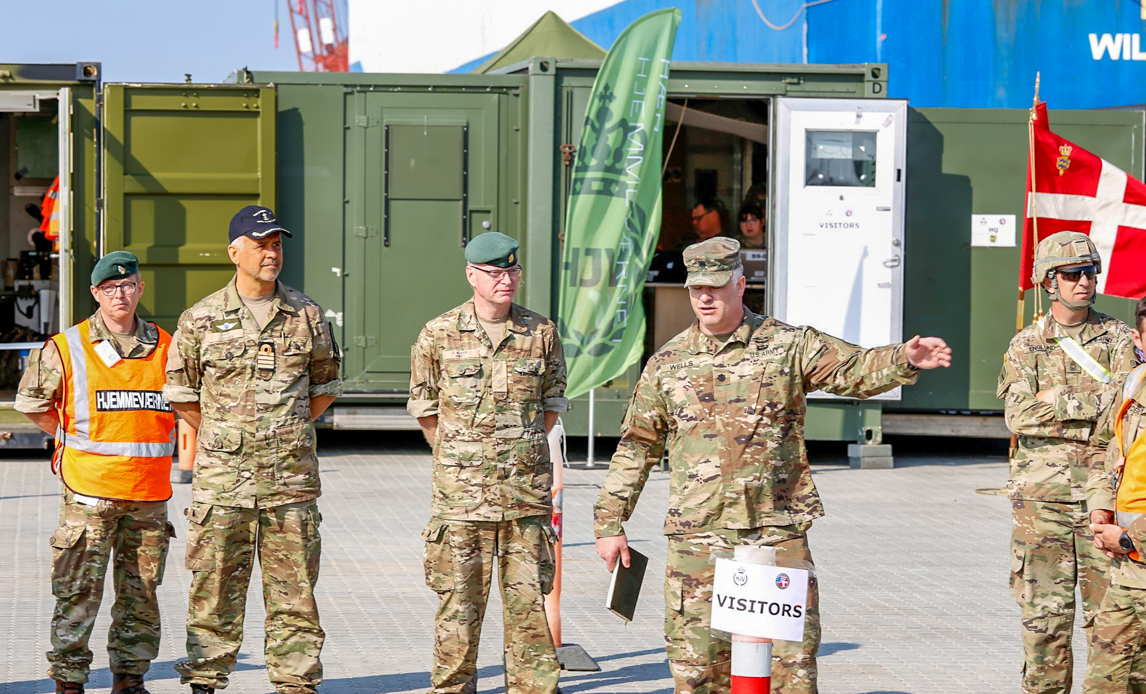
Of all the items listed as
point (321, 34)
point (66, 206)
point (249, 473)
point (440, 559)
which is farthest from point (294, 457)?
point (321, 34)

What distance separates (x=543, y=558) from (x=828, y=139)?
7.41 m

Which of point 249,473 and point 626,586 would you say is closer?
point 626,586

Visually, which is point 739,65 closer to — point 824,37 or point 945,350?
point 824,37

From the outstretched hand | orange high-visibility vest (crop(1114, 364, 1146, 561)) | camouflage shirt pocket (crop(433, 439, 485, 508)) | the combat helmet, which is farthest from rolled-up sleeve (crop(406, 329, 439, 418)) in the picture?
orange high-visibility vest (crop(1114, 364, 1146, 561))

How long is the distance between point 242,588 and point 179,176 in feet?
22.6

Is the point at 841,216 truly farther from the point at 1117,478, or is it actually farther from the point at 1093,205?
the point at 1117,478

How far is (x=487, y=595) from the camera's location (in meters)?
5.56

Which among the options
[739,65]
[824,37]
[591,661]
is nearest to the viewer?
[591,661]

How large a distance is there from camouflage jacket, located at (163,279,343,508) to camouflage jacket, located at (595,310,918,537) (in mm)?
1335

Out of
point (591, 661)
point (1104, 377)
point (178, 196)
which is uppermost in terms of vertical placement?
point (178, 196)

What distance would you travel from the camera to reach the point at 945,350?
14.5 ft

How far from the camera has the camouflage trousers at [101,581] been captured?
220 inches

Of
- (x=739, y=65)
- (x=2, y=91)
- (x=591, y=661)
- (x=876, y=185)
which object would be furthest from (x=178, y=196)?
(x=591, y=661)

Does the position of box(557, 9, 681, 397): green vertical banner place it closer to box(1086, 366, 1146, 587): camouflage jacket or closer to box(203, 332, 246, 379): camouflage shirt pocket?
box(203, 332, 246, 379): camouflage shirt pocket
